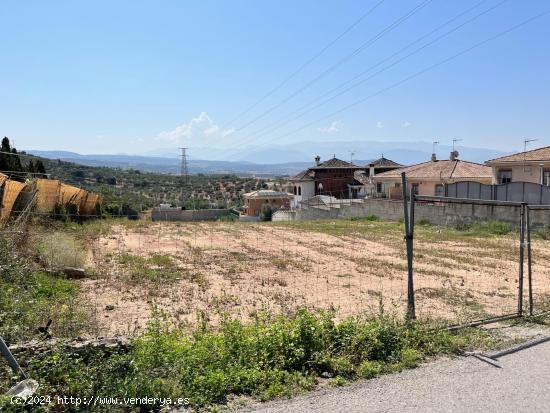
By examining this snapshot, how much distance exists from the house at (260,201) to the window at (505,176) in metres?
22.5

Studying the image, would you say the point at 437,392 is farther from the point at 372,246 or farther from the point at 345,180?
the point at 345,180

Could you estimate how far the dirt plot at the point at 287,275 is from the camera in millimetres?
7910

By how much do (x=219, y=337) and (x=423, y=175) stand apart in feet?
111

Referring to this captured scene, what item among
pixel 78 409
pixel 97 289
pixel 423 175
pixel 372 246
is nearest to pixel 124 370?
pixel 78 409

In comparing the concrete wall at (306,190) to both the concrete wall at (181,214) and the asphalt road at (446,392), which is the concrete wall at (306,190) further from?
the asphalt road at (446,392)

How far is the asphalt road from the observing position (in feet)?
12.4

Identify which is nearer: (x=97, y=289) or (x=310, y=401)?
(x=310, y=401)

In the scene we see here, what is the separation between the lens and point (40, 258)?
32.7 feet

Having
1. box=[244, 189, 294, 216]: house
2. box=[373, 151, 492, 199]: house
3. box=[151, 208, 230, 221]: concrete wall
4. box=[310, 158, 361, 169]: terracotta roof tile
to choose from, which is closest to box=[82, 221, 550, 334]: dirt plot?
box=[151, 208, 230, 221]: concrete wall

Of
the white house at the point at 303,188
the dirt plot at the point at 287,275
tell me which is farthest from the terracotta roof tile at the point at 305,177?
the dirt plot at the point at 287,275

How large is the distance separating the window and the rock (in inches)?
1074

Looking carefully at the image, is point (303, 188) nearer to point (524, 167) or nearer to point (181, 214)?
point (181, 214)

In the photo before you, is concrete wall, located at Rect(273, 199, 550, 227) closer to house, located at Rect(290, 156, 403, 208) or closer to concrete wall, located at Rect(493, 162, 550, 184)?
concrete wall, located at Rect(493, 162, 550, 184)

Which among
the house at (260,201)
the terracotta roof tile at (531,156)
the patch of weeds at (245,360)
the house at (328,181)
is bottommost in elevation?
the house at (260,201)
